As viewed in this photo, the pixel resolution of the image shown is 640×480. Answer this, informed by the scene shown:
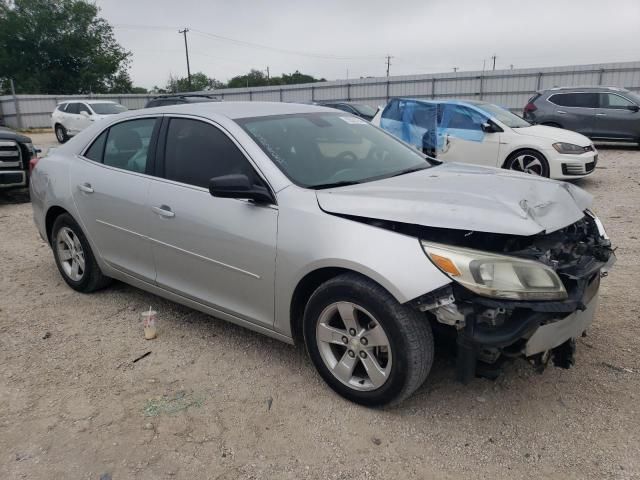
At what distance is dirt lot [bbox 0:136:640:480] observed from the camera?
2.45m

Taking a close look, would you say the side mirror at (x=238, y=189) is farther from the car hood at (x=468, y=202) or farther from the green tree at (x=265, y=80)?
the green tree at (x=265, y=80)

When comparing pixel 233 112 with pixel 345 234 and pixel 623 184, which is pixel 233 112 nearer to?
pixel 345 234

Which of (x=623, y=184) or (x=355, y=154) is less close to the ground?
(x=355, y=154)

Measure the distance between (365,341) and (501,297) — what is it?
72 cm

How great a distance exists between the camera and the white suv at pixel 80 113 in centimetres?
1883

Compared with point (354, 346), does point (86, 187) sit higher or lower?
higher

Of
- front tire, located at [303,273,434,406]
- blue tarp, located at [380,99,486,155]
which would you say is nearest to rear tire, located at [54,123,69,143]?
blue tarp, located at [380,99,486,155]

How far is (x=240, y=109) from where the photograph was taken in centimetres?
366

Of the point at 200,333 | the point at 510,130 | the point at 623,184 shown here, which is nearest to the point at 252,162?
the point at 200,333

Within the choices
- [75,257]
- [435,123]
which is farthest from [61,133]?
[75,257]

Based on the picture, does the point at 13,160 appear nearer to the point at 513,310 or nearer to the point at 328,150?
the point at 328,150

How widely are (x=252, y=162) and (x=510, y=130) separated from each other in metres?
7.00

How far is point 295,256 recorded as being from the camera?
282cm

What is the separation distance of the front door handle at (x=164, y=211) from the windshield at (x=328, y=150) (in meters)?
0.75
